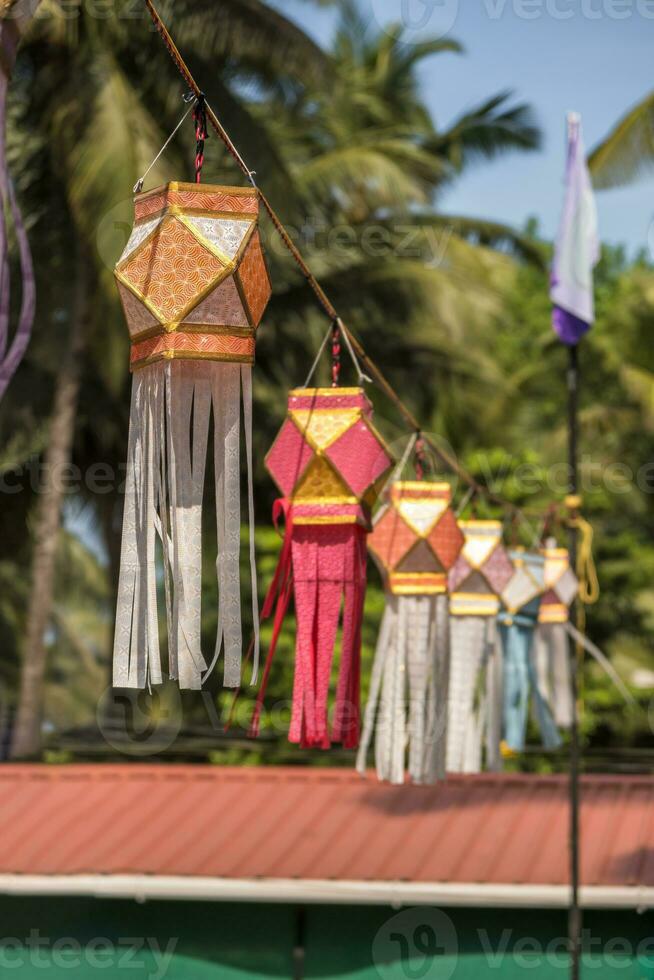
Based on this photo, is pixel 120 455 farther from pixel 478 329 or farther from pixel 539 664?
pixel 539 664

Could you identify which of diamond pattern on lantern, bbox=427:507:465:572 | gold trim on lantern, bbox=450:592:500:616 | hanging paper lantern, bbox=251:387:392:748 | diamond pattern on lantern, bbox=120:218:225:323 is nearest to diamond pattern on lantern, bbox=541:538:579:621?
gold trim on lantern, bbox=450:592:500:616

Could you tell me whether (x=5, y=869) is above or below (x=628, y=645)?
below

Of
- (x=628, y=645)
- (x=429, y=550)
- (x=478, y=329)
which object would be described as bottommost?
(x=429, y=550)

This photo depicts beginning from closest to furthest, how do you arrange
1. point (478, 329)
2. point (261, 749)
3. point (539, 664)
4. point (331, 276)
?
point (539, 664), point (261, 749), point (331, 276), point (478, 329)

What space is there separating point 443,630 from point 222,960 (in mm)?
4300

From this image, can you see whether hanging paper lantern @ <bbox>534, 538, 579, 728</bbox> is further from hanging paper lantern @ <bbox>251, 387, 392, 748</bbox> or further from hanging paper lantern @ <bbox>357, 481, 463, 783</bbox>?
hanging paper lantern @ <bbox>251, 387, 392, 748</bbox>

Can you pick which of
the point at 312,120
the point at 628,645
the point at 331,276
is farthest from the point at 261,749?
the point at 312,120

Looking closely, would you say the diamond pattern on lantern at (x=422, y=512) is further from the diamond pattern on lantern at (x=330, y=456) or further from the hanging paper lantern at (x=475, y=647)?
the diamond pattern on lantern at (x=330, y=456)

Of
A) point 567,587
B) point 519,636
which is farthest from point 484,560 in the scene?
point 567,587

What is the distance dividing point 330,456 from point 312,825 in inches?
217

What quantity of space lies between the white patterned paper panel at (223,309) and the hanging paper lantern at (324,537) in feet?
3.69

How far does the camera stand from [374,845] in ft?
31.1

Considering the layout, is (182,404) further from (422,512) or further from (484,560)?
(484,560)

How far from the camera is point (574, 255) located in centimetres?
949
